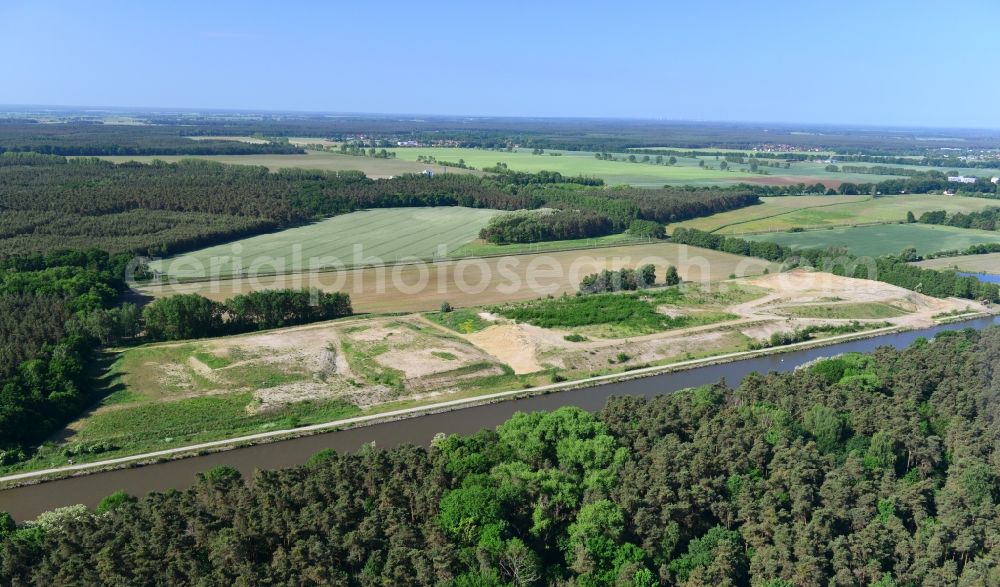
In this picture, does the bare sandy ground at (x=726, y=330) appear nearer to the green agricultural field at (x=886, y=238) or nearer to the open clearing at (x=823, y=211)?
the green agricultural field at (x=886, y=238)

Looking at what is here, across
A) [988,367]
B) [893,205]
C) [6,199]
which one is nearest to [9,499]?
[988,367]

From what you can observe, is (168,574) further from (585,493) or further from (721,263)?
(721,263)

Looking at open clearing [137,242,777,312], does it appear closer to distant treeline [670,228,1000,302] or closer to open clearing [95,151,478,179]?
distant treeline [670,228,1000,302]

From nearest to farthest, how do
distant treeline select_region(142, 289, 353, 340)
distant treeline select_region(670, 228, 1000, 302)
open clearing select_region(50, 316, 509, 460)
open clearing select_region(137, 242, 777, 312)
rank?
1. open clearing select_region(50, 316, 509, 460)
2. distant treeline select_region(142, 289, 353, 340)
3. open clearing select_region(137, 242, 777, 312)
4. distant treeline select_region(670, 228, 1000, 302)

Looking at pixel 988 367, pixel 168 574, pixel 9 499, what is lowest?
pixel 9 499

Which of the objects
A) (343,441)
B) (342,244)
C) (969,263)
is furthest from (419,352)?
(969,263)

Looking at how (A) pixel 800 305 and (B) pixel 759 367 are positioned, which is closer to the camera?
(B) pixel 759 367


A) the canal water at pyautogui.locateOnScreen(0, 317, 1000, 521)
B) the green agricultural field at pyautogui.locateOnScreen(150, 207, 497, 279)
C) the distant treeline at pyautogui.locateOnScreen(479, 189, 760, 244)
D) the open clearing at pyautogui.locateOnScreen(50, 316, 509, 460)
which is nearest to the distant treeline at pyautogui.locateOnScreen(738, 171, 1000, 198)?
the distant treeline at pyautogui.locateOnScreen(479, 189, 760, 244)

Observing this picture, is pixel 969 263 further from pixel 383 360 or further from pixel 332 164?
pixel 332 164
